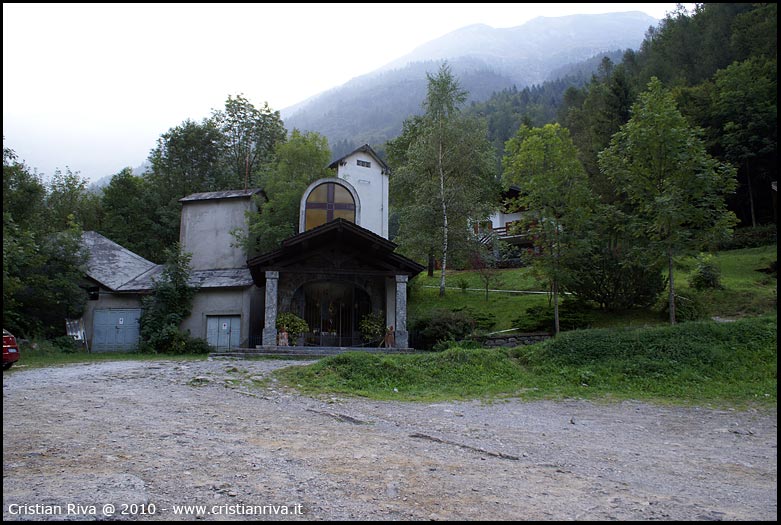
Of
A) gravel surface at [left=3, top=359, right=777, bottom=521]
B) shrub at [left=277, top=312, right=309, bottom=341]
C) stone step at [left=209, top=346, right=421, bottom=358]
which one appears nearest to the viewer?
gravel surface at [left=3, top=359, right=777, bottom=521]

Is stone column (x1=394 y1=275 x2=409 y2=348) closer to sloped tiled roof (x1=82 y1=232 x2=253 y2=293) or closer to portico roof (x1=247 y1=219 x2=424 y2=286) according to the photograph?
portico roof (x1=247 y1=219 x2=424 y2=286)

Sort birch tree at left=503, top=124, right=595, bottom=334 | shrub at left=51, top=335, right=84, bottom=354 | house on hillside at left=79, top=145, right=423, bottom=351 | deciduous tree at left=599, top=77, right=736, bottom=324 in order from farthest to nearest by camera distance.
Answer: shrub at left=51, top=335, right=84, bottom=354 < house on hillside at left=79, top=145, right=423, bottom=351 < birch tree at left=503, top=124, right=595, bottom=334 < deciduous tree at left=599, top=77, right=736, bottom=324

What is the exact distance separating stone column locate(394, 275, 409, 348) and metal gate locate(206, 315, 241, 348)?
23.6 ft

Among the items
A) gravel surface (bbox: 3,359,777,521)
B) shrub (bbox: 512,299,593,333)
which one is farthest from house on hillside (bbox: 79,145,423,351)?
gravel surface (bbox: 3,359,777,521)

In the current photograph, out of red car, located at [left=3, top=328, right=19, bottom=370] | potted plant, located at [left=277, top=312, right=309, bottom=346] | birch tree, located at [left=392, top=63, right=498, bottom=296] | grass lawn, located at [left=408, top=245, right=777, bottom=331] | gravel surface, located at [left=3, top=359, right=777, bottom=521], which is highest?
birch tree, located at [left=392, top=63, right=498, bottom=296]

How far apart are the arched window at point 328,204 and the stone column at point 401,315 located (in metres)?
5.38

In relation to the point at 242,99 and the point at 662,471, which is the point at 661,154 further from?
the point at 242,99

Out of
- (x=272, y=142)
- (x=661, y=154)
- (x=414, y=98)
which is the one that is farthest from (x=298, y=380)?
(x=414, y=98)

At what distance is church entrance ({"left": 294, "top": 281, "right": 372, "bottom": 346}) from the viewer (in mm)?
21906

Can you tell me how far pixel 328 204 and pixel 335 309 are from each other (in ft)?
17.8

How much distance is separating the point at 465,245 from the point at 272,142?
21.7 meters

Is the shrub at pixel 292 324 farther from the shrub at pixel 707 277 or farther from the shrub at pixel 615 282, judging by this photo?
the shrub at pixel 707 277

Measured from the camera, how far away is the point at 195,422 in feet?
25.0

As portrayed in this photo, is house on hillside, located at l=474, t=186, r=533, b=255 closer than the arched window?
Yes
